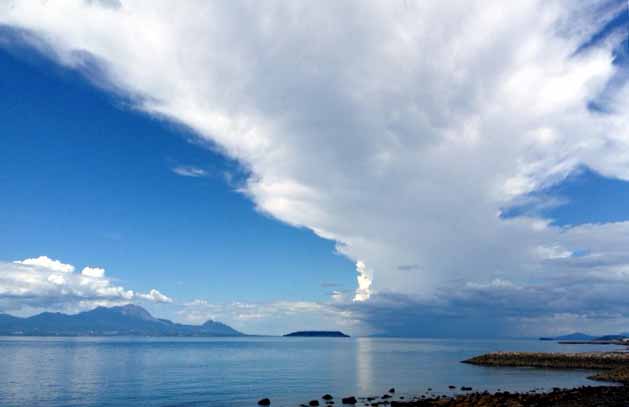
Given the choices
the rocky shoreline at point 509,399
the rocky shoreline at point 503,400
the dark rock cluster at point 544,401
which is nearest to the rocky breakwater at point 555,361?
the rocky shoreline at point 509,399

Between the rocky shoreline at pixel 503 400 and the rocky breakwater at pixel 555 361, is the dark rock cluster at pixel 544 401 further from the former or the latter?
the rocky breakwater at pixel 555 361

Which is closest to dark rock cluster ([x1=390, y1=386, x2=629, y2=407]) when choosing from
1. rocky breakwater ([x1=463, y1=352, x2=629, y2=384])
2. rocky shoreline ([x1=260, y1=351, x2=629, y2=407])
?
rocky shoreline ([x1=260, y1=351, x2=629, y2=407])

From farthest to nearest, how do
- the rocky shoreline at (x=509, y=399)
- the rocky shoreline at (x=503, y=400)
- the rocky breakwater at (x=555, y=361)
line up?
the rocky breakwater at (x=555, y=361) → the rocky shoreline at (x=509, y=399) → the rocky shoreline at (x=503, y=400)

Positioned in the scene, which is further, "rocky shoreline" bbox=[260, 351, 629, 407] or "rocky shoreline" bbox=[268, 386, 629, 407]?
"rocky shoreline" bbox=[260, 351, 629, 407]

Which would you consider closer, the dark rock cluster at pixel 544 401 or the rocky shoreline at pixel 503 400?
the dark rock cluster at pixel 544 401

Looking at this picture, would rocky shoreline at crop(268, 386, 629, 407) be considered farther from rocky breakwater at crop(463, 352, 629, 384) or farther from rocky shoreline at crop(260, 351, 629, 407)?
rocky breakwater at crop(463, 352, 629, 384)

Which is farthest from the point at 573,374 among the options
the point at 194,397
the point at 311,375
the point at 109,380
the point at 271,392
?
the point at 109,380

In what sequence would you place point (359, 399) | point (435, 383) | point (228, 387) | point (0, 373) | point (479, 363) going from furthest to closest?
point (479, 363) → point (0, 373) → point (435, 383) → point (228, 387) → point (359, 399)

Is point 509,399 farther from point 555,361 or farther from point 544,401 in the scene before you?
point 555,361

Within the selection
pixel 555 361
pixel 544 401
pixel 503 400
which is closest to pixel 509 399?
pixel 503 400

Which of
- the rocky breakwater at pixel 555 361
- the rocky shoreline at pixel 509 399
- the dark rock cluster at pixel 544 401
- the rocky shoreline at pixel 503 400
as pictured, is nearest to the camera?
the dark rock cluster at pixel 544 401

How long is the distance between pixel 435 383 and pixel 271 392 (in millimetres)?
30194

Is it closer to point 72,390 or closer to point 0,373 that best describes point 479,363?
point 72,390

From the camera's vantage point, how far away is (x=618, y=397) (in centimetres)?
5069
